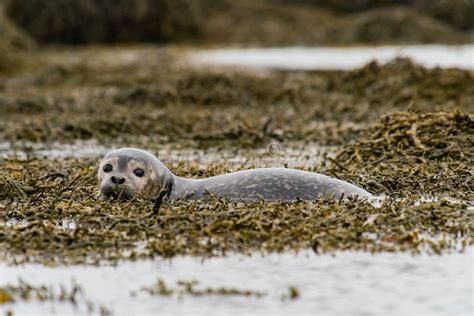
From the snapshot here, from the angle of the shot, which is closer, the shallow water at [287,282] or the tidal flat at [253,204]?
the shallow water at [287,282]

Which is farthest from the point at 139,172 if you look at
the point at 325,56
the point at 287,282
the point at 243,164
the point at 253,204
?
the point at 325,56

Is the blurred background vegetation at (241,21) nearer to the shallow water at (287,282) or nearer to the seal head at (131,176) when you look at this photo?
the seal head at (131,176)

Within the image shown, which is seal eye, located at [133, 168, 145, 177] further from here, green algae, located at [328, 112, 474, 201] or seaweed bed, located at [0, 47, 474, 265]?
green algae, located at [328, 112, 474, 201]

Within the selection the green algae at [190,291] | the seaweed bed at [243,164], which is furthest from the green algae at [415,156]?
the green algae at [190,291]

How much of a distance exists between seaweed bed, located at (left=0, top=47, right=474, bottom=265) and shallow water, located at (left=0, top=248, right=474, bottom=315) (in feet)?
0.69

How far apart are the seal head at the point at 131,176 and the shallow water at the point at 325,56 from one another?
13204 mm

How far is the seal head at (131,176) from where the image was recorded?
25.7 feet

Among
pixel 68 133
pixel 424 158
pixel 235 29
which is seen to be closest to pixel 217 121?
pixel 68 133

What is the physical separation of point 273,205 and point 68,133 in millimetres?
5937

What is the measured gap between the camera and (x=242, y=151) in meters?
11.6

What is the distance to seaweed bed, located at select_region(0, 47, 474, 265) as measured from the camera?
6.75m

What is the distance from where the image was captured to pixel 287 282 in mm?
5906

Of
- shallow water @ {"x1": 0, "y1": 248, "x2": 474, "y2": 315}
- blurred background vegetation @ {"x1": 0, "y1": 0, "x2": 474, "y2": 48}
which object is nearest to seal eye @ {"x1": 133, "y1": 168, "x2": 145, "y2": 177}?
shallow water @ {"x1": 0, "y1": 248, "x2": 474, "y2": 315}

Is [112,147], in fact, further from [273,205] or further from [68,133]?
[273,205]
